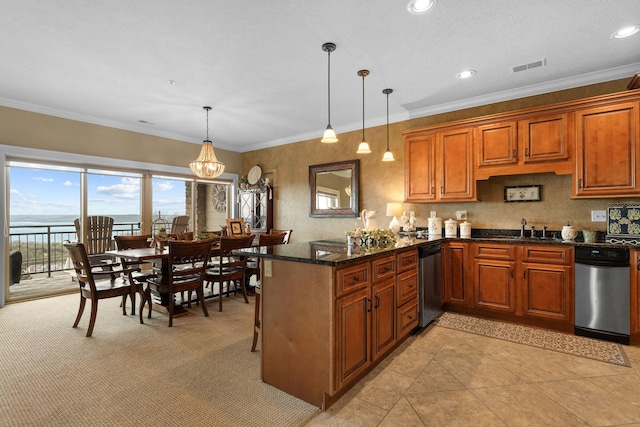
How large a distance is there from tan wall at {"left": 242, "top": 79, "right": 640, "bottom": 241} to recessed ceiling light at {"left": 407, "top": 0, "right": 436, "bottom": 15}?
2.33 metres

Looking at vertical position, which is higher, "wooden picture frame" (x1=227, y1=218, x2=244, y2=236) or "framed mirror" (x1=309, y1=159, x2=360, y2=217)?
"framed mirror" (x1=309, y1=159, x2=360, y2=217)

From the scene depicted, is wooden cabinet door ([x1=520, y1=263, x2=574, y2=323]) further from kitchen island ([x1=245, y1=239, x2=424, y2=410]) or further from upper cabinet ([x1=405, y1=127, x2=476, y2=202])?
kitchen island ([x1=245, y1=239, x2=424, y2=410])

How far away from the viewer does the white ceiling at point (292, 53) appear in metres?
2.42

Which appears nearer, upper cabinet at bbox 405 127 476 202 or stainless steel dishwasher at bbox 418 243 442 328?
stainless steel dishwasher at bbox 418 243 442 328

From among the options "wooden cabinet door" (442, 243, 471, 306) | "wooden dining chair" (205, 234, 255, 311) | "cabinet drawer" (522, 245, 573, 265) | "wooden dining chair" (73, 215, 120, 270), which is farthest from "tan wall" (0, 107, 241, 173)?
"cabinet drawer" (522, 245, 573, 265)

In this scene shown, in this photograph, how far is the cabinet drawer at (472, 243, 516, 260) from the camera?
11.4 feet

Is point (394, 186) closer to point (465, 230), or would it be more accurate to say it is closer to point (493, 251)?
point (465, 230)

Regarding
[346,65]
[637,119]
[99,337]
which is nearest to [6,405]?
[99,337]

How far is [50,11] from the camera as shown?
2406mm

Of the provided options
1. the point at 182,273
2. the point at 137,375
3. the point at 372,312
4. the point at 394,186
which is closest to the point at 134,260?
the point at 182,273

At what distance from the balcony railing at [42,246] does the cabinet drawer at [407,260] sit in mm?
5184

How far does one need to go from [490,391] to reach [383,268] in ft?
3.63

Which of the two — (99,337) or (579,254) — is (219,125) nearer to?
(99,337)

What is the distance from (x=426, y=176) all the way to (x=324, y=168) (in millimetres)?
2070
